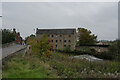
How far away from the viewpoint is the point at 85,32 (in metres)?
48.7

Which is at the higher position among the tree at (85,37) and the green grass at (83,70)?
the tree at (85,37)

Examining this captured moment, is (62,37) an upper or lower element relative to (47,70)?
upper

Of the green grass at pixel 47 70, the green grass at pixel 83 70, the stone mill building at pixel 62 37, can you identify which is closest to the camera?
the green grass at pixel 47 70

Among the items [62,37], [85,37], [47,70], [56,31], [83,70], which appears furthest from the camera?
[85,37]

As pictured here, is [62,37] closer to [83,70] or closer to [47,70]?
[83,70]

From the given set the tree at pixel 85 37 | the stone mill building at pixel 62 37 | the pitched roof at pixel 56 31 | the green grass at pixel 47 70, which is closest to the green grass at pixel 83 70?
the green grass at pixel 47 70

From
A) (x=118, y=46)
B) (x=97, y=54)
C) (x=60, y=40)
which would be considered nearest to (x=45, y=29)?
(x=60, y=40)

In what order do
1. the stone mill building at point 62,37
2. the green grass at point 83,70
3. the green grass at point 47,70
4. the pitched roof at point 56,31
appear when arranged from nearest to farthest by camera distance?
1. the green grass at point 47,70
2. the green grass at point 83,70
3. the stone mill building at point 62,37
4. the pitched roof at point 56,31

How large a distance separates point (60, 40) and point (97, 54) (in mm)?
20013

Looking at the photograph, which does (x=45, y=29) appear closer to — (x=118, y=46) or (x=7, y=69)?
(x=118, y=46)

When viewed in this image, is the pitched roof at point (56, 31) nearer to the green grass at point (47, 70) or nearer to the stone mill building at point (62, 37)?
the stone mill building at point (62, 37)

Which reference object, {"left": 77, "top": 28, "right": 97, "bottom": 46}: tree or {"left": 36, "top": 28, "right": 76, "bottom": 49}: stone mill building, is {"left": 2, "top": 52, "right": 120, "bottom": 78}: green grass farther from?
{"left": 77, "top": 28, "right": 97, "bottom": 46}: tree

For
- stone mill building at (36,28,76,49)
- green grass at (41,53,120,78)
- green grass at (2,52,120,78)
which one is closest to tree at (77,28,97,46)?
stone mill building at (36,28,76,49)

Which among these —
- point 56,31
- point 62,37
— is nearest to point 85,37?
point 62,37
